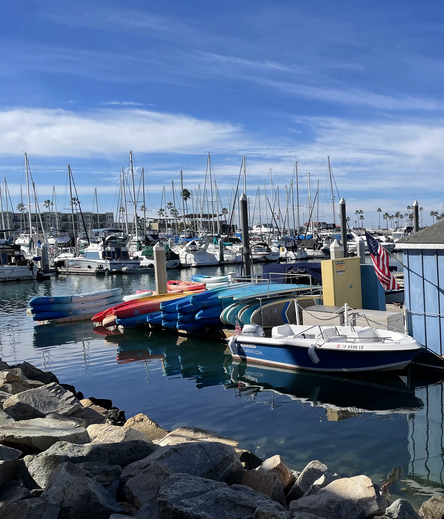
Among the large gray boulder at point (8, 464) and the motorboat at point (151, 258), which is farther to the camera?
the motorboat at point (151, 258)

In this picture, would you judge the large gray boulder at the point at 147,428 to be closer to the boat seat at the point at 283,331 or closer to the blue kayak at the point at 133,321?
the boat seat at the point at 283,331

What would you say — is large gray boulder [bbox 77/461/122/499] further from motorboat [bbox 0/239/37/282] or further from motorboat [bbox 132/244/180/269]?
motorboat [bbox 132/244/180/269]

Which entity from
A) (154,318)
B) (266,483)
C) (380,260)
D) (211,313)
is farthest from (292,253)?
(266,483)

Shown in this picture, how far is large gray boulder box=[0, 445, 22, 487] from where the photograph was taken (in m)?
6.49

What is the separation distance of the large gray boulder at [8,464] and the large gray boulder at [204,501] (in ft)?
7.01

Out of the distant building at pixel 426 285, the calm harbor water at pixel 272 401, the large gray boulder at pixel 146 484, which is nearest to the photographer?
the large gray boulder at pixel 146 484

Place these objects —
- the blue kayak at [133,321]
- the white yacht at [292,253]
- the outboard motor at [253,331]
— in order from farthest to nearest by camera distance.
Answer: the white yacht at [292,253] < the blue kayak at [133,321] < the outboard motor at [253,331]

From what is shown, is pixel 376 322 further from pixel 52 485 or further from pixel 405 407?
pixel 52 485

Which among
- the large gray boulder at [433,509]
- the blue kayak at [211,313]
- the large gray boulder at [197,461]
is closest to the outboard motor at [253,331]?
the blue kayak at [211,313]

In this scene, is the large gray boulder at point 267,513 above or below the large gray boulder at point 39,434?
above

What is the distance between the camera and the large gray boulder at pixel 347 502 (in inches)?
237

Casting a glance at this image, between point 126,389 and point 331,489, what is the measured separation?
911 cm

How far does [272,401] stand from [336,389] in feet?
5.90

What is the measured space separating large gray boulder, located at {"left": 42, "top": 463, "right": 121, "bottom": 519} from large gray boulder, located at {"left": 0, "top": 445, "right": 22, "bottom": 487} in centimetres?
78
